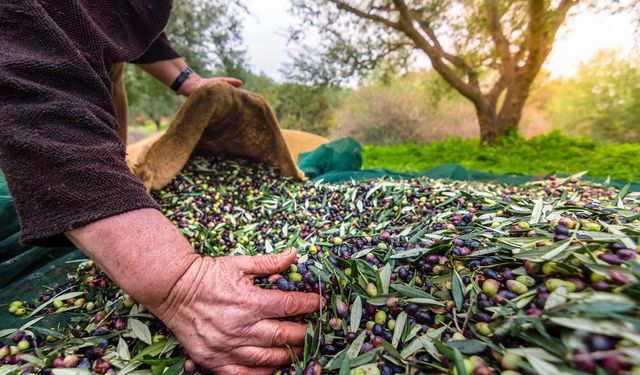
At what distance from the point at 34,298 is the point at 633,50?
343 centimetres

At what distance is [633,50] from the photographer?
1.99 meters

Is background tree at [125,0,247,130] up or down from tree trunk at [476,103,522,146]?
up

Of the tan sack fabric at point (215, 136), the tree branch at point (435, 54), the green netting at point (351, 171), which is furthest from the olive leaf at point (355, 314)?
the tree branch at point (435, 54)

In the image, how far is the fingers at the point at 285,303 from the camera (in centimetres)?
82

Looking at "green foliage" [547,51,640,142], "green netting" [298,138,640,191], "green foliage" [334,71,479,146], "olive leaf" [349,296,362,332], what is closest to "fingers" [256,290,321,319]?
"olive leaf" [349,296,362,332]

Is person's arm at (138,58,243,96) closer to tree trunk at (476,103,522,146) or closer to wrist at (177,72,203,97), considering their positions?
wrist at (177,72,203,97)

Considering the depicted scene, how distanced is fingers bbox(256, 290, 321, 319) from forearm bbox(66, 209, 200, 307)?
22 cm

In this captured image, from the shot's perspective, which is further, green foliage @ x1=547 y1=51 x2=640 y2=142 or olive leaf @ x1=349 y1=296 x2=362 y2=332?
green foliage @ x1=547 y1=51 x2=640 y2=142

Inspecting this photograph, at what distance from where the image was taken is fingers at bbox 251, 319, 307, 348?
81 cm

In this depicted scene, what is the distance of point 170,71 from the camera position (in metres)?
2.12

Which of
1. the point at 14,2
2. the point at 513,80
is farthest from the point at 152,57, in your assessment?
the point at 513,80

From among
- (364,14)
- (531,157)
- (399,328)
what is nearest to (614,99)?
(531,157)

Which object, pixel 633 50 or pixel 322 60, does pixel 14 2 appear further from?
pixel 322 60

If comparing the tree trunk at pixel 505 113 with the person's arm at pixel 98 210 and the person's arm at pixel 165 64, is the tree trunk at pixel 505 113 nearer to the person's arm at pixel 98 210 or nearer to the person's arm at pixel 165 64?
the person's arm at pixel 165 64
